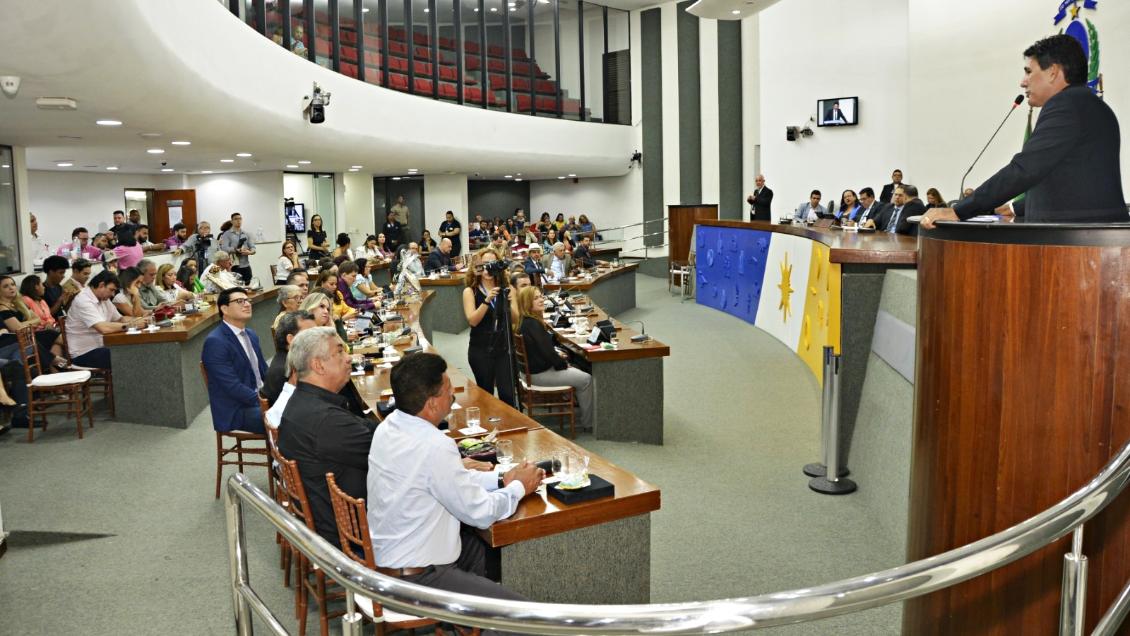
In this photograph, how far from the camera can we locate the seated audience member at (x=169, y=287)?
10.5 m

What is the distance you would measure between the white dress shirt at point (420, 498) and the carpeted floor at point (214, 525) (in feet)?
3.83

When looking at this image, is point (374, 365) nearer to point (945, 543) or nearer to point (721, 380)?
point (721, 380)

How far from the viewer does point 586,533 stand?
11.8 ft

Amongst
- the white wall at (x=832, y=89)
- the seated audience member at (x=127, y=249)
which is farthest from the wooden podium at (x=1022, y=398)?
the seated audience member at (x=127, y=249)

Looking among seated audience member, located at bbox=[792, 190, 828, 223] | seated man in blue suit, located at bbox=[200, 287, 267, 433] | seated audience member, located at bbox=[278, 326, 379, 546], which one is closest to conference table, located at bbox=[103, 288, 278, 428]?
seated man in blue suit, located at bbox=[200, 287, 267, 433]

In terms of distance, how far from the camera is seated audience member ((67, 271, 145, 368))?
817 centimetres

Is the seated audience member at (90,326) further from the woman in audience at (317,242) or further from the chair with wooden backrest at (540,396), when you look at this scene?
the woman in audience at (317,242)

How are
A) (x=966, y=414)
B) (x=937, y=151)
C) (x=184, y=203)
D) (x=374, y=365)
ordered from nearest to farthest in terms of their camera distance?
(x=966, y=414) < (x=374, y=365) < (x=937, y=151) < (x=184, y=203)

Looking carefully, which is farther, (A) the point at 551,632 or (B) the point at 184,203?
(B) the point at 184,203

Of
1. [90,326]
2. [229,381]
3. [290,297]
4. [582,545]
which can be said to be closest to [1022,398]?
[582,545]

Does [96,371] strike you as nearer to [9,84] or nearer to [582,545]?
[9,84]

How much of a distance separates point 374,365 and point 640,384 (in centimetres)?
207

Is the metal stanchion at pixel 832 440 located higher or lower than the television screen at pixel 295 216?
lower

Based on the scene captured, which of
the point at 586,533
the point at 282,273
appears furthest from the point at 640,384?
the point at 282,273
